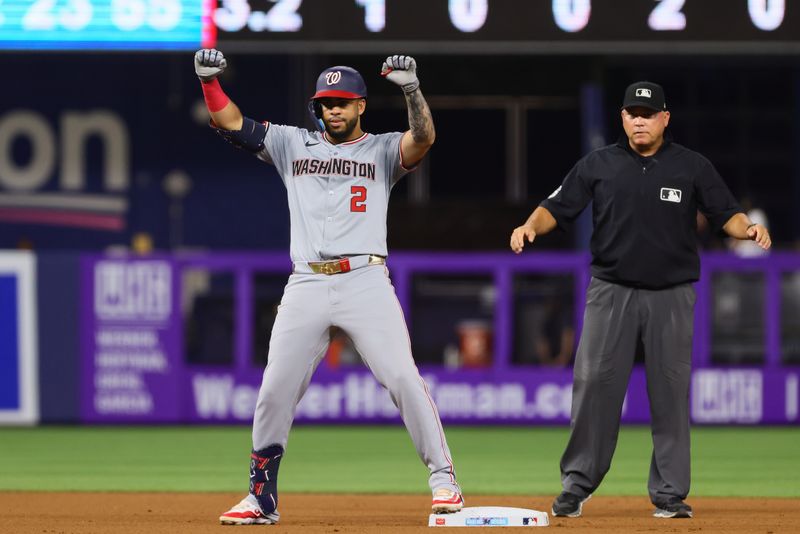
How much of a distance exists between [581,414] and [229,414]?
7344mm

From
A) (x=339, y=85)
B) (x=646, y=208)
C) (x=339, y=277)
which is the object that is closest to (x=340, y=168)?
(x=339, y=85)

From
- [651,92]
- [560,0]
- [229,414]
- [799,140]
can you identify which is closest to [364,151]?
[651,92]

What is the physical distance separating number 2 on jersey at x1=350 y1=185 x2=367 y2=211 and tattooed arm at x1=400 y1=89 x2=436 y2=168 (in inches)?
9.1

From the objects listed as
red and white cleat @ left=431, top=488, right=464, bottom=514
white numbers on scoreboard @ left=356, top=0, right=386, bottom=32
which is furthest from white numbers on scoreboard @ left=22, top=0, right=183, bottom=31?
red and white cleat @ left=431, top=488, right=464, bottom=514

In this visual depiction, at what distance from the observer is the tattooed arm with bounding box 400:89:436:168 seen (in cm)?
629

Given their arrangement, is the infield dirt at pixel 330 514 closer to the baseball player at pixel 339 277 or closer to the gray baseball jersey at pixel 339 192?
the baseball player at pixel 339 277

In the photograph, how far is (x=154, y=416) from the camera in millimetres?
13773

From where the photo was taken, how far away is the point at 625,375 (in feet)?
22.5

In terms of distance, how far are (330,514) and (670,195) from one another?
83.7 inches

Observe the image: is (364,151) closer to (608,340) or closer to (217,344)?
(608,340)

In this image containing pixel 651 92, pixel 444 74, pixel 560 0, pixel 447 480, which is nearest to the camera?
pixel 447 480

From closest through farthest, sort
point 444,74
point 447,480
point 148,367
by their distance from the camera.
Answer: point 447,480 < point 148,367 < point 444,74

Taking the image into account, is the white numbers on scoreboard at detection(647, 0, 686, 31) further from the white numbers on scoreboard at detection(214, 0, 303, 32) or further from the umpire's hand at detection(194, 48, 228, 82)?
the umpire's hand at detection(194, 48, 228, 82)

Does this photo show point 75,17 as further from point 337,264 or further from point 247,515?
point 247,515
